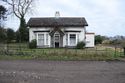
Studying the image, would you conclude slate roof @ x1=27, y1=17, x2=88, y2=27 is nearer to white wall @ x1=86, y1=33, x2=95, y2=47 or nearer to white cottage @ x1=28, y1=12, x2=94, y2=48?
white cottage @ x1=28, y1=12, x2=94, y2=48

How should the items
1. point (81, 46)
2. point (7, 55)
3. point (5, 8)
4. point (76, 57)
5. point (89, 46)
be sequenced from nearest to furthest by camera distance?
point (76, 57), point (7, 55), point (81, 46), point (89, 46), point (5, 8)

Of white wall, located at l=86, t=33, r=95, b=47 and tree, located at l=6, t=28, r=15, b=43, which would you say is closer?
white wall, located at l=86, t=33, r=95, b=47

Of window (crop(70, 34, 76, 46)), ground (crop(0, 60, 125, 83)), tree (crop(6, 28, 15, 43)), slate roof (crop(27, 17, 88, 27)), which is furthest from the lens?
tree (crop(6, 28, 15, 43))

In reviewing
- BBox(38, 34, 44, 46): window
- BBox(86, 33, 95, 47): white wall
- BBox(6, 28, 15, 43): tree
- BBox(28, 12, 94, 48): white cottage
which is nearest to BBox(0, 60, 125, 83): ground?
BBox(28, 12, 94, 48): white cottage

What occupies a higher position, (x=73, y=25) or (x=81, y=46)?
(x=73, y=25)

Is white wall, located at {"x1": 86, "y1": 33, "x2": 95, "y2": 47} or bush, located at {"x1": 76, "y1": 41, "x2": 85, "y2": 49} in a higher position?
white wall, located at {"x1": 86, "y1": 33, "x2": 95, "y2": 47}

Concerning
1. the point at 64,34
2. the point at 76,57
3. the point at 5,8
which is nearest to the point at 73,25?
the point at 64,34

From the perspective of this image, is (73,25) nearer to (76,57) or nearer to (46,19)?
(46,19)

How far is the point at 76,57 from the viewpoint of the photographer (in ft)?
89.8

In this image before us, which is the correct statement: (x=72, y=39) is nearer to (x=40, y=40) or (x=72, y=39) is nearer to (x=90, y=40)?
(x=90, y=40)

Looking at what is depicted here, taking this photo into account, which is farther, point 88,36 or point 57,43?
point 88,36

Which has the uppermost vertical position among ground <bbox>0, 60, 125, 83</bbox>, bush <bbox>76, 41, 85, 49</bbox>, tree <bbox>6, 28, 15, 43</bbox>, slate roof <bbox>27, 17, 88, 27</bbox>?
slate roof <bbox>27, 17, 88, 27</bbox>

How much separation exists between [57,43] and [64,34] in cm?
207

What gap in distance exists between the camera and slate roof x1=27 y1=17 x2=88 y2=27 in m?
45.4
